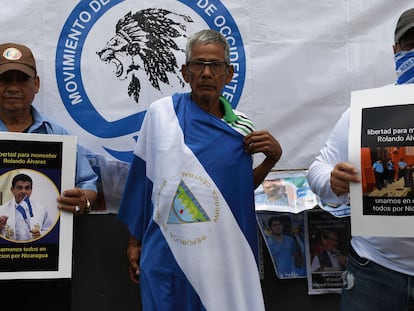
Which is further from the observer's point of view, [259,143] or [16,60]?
[16,60]

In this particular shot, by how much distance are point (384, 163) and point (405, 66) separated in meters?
0.39

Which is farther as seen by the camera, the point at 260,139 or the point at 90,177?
the point at 90,177

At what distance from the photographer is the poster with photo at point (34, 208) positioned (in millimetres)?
2275

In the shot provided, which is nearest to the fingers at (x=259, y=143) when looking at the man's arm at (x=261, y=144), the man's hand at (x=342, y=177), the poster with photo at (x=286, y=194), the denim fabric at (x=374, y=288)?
the man's arm at (x=261, y=144)

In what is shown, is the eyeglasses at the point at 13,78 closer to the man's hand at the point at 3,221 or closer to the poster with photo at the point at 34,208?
the poster with photo at the point at 34,208

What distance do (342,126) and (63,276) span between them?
1205 millimetres

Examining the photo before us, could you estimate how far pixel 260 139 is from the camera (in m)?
2.34

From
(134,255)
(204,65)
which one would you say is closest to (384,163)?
(204,65)

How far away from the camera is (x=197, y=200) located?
224 centimetres

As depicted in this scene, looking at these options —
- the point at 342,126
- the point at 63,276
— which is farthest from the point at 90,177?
the point at 342,126

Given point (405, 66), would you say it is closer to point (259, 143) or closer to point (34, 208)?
point (259, 143)

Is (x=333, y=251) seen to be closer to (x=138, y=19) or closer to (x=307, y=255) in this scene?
(x=307, y=255)

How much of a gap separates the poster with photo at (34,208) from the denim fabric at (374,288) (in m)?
1.06

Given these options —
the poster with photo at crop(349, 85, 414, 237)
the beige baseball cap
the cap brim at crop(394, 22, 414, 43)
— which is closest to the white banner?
the beige baseball cap
